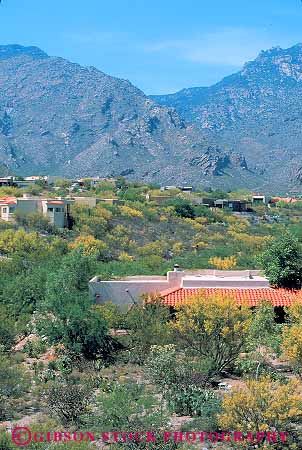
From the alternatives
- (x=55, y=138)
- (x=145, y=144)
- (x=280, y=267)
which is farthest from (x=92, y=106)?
(x=280, y=267)

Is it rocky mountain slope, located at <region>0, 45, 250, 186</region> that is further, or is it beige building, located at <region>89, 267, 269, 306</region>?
rocky mountain slope, located at <region>0, 45, 250, 186</region>

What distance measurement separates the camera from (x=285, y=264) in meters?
28.5

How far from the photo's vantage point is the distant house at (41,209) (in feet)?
194

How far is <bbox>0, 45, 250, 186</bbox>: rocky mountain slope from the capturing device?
159250 mm

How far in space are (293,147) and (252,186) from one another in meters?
31.5

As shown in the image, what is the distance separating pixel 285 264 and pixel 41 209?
115ft

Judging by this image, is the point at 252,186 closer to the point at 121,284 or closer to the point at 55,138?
the point at 55,138

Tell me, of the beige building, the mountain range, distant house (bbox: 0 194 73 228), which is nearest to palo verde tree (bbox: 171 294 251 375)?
the beige building

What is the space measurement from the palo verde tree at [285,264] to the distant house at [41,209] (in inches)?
1258

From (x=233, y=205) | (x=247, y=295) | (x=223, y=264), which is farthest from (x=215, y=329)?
(x=233, y=205)

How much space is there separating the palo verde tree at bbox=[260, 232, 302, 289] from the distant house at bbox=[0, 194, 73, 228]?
31965 mm

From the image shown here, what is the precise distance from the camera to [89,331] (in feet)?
74.5

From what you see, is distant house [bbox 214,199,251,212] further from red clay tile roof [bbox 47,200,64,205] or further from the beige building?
the beige building

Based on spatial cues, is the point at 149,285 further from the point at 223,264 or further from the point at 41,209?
the point at 41,209
